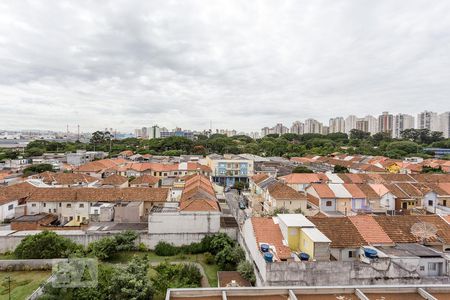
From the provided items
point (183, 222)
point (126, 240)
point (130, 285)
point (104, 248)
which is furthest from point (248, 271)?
point (104, 248)

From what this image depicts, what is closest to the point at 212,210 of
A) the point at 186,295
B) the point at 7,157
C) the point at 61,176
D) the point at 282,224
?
the point at 282,224

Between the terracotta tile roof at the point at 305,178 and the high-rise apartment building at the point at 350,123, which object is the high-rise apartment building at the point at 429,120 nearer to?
the high-rise apartment building at the point at 350,123

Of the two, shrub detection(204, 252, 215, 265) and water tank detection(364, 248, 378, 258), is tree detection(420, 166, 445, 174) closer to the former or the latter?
water tank detection(364, 248, 378, 258)

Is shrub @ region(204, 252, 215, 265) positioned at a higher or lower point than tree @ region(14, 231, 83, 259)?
lower

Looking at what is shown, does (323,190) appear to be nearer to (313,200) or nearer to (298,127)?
(313,200)

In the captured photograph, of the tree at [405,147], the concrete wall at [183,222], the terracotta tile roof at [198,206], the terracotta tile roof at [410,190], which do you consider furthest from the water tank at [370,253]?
the tree at [405,147]

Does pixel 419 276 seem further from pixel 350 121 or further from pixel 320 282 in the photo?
pixel 350 121

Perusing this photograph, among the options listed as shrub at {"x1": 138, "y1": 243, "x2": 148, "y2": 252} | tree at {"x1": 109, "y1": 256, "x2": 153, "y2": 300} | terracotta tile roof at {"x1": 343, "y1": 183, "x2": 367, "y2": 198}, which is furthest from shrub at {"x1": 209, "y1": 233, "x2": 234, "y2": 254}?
terracotta tile roof at {"x1": 343, "y1": 183, "x2": 367, "y2": 198}
